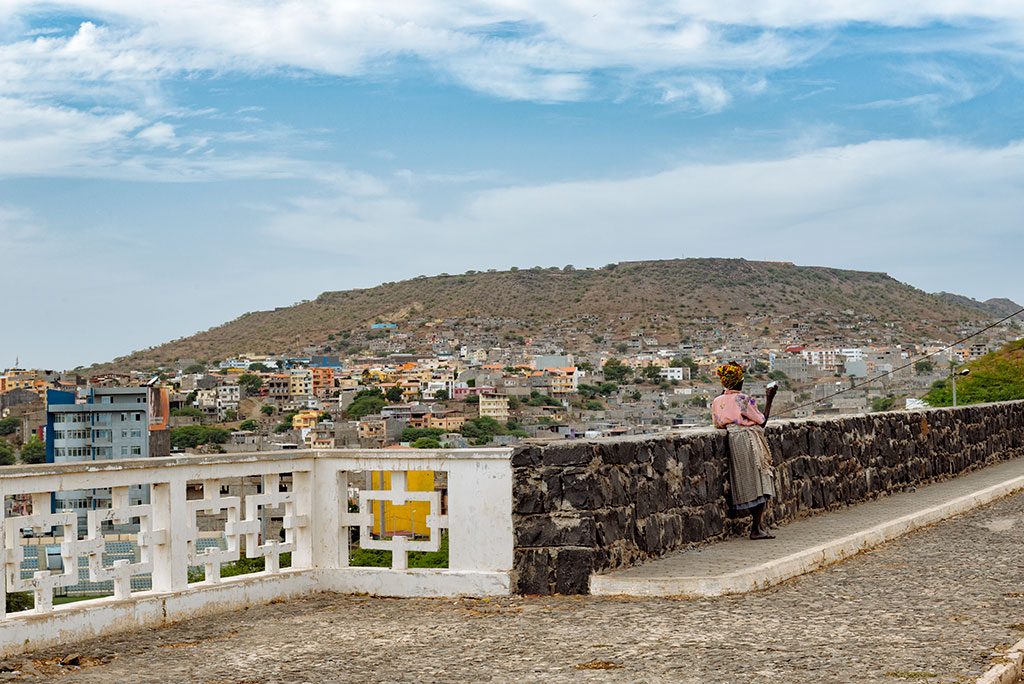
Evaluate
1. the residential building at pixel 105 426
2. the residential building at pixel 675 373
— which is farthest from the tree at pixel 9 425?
the residential building at pixel 675 373

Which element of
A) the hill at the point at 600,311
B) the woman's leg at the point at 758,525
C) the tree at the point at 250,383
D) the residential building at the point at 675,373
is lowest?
the woman's leg at the point at 758,525

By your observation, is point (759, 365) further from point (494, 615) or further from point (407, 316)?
point (494, 615)

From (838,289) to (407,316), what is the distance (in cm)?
3331

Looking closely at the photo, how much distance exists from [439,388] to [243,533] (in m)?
57.8

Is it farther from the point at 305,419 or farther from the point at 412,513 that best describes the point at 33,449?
the point at 412,513

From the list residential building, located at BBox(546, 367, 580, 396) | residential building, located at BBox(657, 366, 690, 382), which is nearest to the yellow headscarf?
residential building, located at BBox(546, 367, 580, 396)

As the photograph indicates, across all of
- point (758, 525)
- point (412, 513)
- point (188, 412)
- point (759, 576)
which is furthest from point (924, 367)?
point (412, 513)

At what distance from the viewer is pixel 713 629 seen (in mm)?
6754

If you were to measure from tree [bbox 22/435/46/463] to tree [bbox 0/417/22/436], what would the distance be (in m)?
1.91

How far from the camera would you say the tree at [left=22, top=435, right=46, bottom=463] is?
34925 mm

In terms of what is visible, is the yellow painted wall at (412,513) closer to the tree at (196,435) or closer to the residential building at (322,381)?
the tree at (196,435)

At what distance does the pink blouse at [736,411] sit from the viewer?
1019 centimetres

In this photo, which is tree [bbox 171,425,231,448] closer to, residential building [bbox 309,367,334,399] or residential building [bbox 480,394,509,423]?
residential building [bbox 480,394,509,423]

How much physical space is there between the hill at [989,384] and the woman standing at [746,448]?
88.5ft
